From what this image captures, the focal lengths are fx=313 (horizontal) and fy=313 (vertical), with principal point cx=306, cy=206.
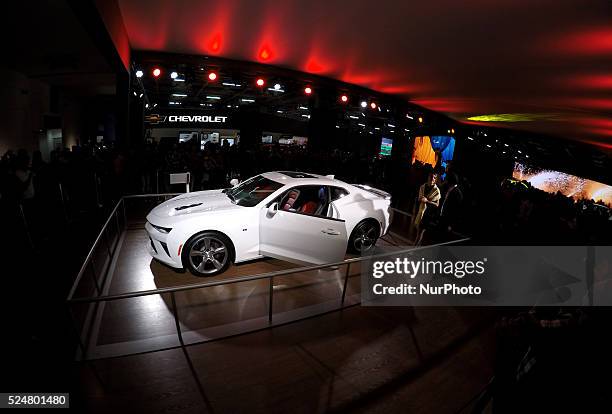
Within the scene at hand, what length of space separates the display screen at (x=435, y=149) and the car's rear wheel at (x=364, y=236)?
1328 centimetres

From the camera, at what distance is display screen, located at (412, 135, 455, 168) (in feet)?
60.6

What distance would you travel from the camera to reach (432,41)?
611cm

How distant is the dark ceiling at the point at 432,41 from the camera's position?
14.9 ft

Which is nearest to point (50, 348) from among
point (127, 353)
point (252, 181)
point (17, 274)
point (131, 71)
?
point (127, 353)

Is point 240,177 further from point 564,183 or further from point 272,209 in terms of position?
point 564,183

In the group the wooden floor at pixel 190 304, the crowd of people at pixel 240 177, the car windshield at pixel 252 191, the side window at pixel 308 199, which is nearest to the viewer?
the wooden floor at pixel 190 304

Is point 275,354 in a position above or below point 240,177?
below

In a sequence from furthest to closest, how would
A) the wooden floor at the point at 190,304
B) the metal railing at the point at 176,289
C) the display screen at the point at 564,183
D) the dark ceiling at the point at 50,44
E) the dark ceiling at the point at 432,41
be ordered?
the display screen at the point at 564,183, the dark ceiling at the point at 50,44, the dark ceiling at the point at 432,41, the wooden floor at the point at 190,304, the metal railing at the point at 176,289

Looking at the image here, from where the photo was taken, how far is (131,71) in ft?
31.4

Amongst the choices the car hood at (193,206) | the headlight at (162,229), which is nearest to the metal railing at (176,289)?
the headlight at (162,229)

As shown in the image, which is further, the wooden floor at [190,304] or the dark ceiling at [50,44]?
the dark ceiling at [50,44]

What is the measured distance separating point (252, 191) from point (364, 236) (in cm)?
264

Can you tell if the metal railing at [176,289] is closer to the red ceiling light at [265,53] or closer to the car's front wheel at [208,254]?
the car's front wheel at [208,254]

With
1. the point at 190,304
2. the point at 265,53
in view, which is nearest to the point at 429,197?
the point at 190,304
